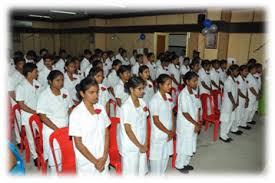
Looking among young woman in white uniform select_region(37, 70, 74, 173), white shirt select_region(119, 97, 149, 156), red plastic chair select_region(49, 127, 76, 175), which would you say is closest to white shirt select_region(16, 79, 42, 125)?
young woman in white uniform select_region(37, 70, 74, 173)

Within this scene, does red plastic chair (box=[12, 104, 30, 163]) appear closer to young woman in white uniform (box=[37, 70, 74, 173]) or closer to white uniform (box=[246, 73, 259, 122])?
young woman in white uniform (box=[37, 70, 74, 173])

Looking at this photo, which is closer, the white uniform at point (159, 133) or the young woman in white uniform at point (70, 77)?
the white uniform at point (159, 133)

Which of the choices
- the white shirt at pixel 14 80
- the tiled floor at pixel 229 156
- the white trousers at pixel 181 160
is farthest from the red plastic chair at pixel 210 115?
the white shirt at pixel 14 80

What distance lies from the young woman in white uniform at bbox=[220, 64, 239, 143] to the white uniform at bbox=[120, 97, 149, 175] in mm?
2318

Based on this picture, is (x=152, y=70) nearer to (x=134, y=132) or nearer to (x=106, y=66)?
(x=106, y=66)

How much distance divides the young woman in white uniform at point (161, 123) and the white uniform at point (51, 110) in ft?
3.53

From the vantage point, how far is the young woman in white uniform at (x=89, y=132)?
6.97ft

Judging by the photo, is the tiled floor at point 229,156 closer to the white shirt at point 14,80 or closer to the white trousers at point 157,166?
the white trousers at point 157,166

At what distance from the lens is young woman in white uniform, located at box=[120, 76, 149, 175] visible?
7.95 feet

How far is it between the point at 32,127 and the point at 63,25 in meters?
11.3

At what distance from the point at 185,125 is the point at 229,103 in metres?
1.63
